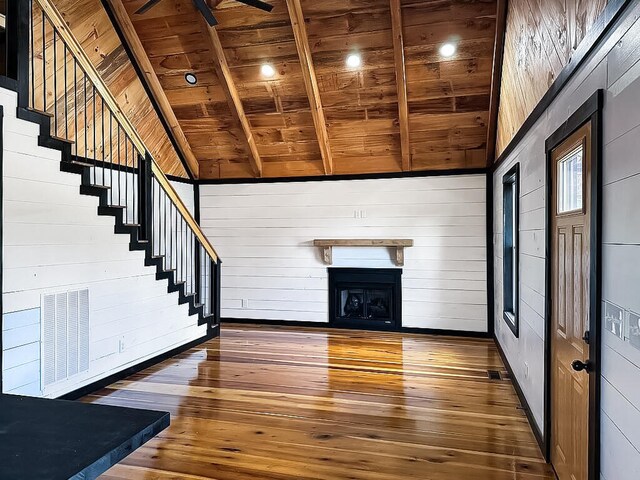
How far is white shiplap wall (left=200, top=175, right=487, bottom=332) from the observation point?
21.4ft

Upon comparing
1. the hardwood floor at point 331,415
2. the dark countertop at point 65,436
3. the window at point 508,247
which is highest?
the window at point 508,247

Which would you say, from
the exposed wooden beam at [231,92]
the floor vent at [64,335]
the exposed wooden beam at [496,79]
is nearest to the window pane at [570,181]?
the exposed wooden beam at [496,79]

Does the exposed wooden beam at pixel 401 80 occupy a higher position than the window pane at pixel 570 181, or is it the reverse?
the exposed wooden beam at pixel 401 80

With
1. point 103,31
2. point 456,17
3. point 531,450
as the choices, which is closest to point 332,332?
point 531,450

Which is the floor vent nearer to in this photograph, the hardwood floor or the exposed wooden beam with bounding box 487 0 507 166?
the hardwood floor

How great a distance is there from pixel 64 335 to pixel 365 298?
13.7ft

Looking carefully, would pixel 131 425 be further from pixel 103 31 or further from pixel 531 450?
pixel 103 31

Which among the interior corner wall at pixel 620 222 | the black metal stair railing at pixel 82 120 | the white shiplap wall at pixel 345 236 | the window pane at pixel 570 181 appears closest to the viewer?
the interior corner wall at pixel 620 222

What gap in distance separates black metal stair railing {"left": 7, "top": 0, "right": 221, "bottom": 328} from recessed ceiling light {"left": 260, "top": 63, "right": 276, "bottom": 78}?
71.3 inches

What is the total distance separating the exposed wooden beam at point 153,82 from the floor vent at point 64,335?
3.08m

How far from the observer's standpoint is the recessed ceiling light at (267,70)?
5.66 m

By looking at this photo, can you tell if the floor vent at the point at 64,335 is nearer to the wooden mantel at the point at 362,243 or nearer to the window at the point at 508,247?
the wooden mantel at the point at 362,243

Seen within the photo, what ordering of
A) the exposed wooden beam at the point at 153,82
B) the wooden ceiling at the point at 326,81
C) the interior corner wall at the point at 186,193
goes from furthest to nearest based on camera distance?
the interior corner wall at the point at 186,193 → the exposed wooden beam at the point at 153,82 → the wooden ceiling at the point at 326,81

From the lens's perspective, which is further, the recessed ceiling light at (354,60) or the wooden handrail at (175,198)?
the recessed ceiling light at (354,60)
